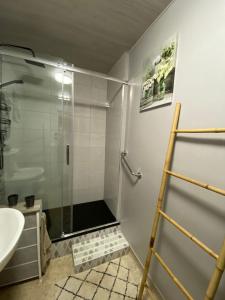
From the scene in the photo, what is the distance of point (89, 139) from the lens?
2.36m

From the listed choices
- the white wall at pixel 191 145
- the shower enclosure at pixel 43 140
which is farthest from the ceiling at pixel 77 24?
the shower enclosure at pixel 43 140

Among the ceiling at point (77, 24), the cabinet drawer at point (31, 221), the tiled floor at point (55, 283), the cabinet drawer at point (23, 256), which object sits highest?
the ceiling at point (77, 24)

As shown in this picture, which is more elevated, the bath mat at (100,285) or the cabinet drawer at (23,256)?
A: the cabinet drawer at (23,256)

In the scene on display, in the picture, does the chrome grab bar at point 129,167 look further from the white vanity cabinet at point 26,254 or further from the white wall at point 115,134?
the white vanity cabinet at point 26,254

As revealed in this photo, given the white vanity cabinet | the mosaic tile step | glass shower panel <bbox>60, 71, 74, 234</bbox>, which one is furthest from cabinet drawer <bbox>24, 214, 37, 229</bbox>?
the mosaic tile step

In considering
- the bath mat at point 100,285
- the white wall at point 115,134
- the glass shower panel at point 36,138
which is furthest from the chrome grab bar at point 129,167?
the bath mat at point 100,285

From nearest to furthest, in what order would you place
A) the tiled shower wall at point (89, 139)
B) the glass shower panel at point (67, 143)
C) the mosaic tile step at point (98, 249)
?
the mosaic tile step at point (98, 249), the glass shower panel at point (67, 143), the tiled shower wall at point (89, 139)

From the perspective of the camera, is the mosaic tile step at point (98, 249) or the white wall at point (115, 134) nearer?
the mosaic tile step at point (98, 249)

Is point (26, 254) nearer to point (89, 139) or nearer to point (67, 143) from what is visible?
point (67, 143)

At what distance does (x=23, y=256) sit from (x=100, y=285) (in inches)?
28.9

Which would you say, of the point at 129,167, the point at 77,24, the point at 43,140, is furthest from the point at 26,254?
the point at 77,24

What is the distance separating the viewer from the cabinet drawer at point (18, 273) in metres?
Result: 1.20

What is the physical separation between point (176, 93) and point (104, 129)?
153cm

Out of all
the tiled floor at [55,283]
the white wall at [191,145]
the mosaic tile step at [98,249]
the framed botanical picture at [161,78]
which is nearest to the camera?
the white wall at [191,145]
